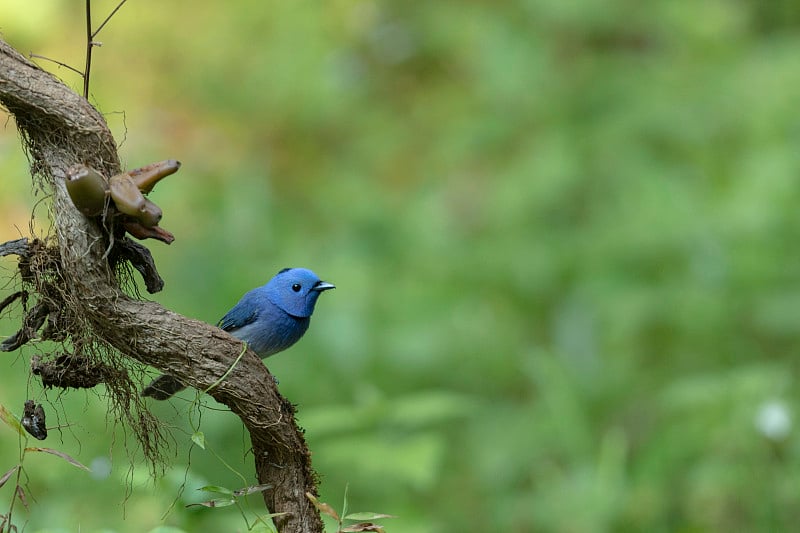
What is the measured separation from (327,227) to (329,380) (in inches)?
57.9

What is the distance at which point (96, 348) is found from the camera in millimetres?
1816

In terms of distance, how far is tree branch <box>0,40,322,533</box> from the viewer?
5.42 feet

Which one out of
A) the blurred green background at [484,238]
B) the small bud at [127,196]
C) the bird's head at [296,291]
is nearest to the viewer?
the small bud at [127,196]

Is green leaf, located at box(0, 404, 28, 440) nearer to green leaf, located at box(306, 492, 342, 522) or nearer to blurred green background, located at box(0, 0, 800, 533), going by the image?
green leaf, located at box(306, 492, 342, 522)

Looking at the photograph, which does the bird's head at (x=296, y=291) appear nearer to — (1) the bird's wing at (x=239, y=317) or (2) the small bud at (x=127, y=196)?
(1) the bird's wing at (x=239, y=317)

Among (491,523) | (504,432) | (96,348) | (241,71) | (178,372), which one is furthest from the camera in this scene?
(241,71)

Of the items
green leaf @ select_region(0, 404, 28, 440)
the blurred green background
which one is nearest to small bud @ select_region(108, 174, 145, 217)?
green leaf @ select_region(0, 404, 28, 440)

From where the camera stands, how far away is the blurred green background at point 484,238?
4.21m

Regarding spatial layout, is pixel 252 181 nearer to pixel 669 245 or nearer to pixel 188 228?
pixel 188 228

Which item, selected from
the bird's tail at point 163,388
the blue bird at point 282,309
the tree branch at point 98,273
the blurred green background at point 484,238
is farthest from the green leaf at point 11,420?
the blurred green background at point 484,238

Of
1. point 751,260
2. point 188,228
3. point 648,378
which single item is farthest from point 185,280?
point 751,260

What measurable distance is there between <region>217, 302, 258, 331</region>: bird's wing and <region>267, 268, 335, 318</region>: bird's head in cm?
8

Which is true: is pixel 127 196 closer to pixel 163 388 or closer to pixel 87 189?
pixel 87 189

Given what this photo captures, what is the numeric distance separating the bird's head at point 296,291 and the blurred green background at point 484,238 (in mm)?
1036
